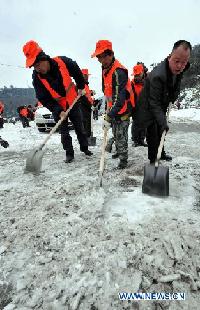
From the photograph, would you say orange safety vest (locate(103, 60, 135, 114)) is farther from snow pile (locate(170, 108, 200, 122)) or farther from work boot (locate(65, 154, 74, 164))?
snow pile (locate(170, 108, 200, 122))

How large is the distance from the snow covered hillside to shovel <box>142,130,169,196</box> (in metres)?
0.10

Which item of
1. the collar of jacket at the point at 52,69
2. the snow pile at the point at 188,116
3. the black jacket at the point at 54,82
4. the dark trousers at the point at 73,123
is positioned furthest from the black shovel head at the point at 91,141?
the snow pile at the point at 188,116

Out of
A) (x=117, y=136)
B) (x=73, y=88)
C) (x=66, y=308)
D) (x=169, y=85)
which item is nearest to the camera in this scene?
(x=66, y=308)

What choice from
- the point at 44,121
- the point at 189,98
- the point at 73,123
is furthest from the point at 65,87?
the point at 189,98

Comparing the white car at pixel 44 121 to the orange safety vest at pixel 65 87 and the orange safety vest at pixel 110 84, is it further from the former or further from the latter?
the orange safety vest at pixel 110 84

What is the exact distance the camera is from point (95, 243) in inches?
105

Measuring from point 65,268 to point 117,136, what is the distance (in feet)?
9.09

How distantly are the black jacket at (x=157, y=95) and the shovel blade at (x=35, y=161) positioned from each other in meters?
1.49

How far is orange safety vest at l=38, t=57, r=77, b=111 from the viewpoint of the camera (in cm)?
498

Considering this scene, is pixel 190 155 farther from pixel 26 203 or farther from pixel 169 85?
pixel 26 203

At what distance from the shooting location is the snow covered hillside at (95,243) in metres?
2.16

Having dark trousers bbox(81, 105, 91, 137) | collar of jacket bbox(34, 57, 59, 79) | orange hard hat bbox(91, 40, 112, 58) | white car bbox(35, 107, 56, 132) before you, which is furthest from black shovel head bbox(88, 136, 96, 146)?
white car bbox(35, 107, 56, 132)

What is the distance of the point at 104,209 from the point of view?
3.27 metres

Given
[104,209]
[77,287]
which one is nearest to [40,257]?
[77,287]
